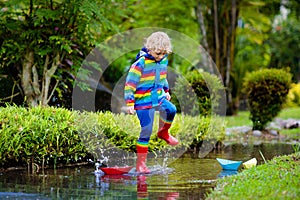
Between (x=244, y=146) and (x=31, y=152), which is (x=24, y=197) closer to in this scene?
(x=31, y=152)

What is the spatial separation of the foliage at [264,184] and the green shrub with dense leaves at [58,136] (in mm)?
A: 2400

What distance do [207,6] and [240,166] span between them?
965 cm

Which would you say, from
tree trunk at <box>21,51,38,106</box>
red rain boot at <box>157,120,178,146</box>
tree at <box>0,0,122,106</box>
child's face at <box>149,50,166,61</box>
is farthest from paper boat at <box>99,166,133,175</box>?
tree trunk at <box>21,51,38,106</box>

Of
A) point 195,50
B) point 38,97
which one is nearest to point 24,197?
point 38,97

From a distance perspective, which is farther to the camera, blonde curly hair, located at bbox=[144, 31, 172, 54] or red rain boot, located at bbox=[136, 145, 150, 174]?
red rain boot, located at bbox=[136, 145, 150, 174]

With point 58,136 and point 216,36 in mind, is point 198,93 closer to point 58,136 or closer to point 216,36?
point 58,136

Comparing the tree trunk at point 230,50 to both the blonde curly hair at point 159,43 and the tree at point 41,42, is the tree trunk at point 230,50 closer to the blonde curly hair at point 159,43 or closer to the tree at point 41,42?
the tree at point 41,42

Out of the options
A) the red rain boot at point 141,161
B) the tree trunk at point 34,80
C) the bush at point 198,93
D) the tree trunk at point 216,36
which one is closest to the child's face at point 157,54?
the red rain boot at point 141,161

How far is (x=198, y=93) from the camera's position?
37.2ft

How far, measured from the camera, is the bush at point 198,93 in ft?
36.9

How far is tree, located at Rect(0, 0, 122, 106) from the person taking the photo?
10.1 m

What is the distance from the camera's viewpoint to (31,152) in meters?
7.06

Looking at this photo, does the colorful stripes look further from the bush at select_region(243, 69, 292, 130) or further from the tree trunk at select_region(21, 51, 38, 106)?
the bush at select_region(243, 69, 292, 130)

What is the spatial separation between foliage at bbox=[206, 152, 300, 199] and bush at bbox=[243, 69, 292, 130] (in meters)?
5.89
